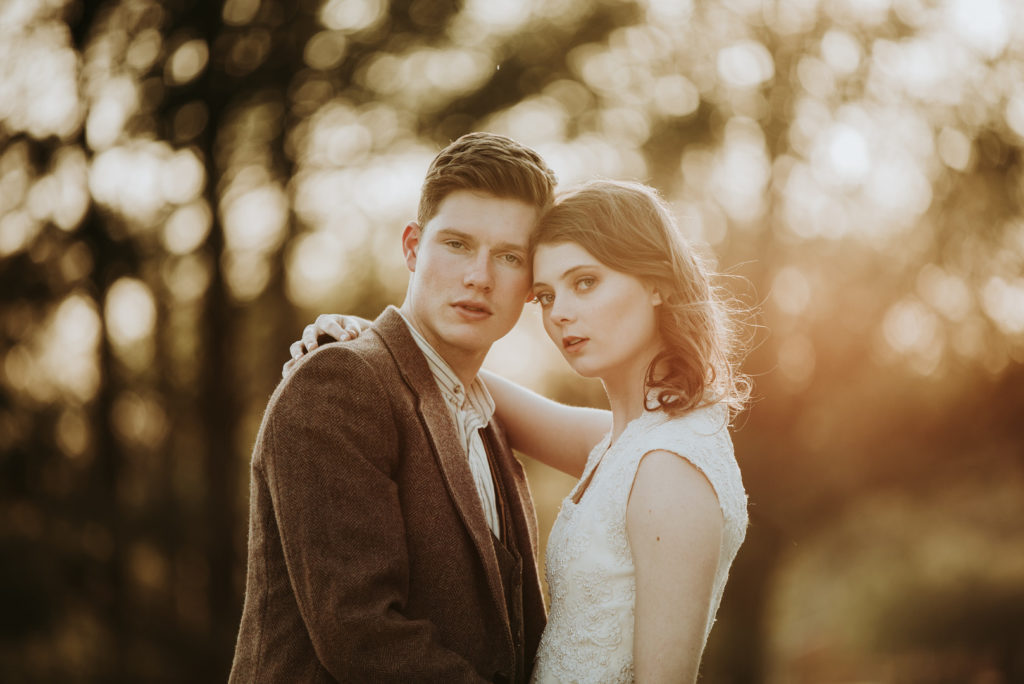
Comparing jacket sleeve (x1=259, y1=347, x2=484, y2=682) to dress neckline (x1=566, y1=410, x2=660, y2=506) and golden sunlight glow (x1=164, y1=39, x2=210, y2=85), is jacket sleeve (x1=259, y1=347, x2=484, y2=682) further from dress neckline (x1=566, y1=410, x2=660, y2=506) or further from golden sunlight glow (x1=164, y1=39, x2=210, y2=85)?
golden sunlight glow (x1=164, y1=39, x2=210, y2=85)

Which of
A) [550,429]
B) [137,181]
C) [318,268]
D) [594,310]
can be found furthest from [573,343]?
[137,181]

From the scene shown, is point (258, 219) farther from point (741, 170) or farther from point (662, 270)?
point (662, 270)

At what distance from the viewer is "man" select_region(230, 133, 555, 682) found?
7.32ft

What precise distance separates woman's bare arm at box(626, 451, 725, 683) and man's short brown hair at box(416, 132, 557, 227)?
1.11 metres

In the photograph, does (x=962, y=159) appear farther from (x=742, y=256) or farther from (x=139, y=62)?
(x=139, y=62)

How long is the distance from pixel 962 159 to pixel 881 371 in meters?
2.34

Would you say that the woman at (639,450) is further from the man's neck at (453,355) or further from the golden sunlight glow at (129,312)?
the golden sunlight glow at (129,312)

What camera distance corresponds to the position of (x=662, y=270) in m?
2.72

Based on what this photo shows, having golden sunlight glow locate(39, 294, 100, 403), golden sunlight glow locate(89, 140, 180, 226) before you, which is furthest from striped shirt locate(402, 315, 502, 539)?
golden sunlight glow locate(39, 294, 100, 403)

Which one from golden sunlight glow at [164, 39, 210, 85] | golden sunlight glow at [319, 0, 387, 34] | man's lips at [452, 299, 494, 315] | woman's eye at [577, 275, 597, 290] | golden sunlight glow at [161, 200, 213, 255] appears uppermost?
golden sunlight glow at [319, 0, 387, 34]

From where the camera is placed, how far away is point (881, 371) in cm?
905

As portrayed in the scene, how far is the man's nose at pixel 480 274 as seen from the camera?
2859 mm

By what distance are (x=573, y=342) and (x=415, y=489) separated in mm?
701

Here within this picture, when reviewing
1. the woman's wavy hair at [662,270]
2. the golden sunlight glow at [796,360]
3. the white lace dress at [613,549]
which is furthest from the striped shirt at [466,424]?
the golden sunlight glow at [796,360]
